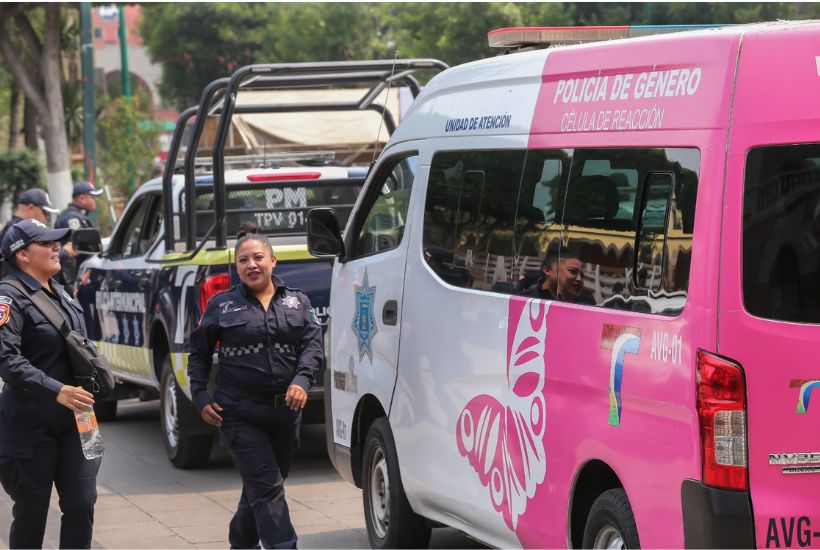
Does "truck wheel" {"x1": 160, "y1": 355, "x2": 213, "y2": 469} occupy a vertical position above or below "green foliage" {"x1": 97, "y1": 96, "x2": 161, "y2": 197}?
below

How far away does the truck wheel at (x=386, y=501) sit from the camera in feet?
23.1

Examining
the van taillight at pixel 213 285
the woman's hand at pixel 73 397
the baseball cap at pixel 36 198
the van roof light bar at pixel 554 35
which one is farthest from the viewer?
the baseball cap at pixel 36 198

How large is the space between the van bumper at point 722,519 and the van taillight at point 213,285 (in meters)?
5.40

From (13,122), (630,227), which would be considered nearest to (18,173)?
(13,122)

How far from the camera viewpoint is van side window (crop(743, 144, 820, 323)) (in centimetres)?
460

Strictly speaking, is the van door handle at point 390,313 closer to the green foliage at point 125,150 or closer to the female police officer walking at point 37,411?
the female police officer walking at point 37,411

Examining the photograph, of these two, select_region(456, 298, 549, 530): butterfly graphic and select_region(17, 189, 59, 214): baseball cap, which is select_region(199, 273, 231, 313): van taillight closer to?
select_region(17, 189, 59, 214): baseball cap

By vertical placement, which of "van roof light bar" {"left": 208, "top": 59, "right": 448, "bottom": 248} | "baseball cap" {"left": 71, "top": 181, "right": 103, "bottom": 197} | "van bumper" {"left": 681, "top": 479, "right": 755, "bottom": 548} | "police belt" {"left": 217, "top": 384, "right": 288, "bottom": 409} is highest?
"van roof light bar" {"left": 208, "top": 59, "right": 448, "bottom": 248}

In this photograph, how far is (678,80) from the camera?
4.93 metres

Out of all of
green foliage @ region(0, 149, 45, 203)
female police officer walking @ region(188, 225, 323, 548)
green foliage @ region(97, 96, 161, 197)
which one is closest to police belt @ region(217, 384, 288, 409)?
female police officer walking @ region(188, 225, 323, 548)

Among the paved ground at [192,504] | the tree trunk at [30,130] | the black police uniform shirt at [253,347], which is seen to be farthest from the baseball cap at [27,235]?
the tree trunk at [30,130]

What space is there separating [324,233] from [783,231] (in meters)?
3.39

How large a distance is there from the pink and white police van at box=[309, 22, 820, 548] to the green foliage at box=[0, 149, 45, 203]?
36038 millimetres

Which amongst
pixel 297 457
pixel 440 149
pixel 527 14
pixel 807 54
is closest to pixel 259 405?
pixel 440 149
